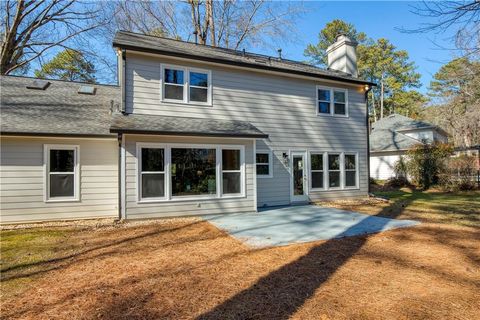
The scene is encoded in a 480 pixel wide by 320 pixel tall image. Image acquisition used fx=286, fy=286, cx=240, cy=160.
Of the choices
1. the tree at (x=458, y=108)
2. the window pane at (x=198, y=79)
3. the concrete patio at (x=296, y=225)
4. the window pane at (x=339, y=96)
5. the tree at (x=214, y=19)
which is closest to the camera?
the concrete patio at (x=296, y=225)

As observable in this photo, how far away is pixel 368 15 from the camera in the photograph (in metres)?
13.0

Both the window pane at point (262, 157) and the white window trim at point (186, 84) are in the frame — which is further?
the window pane at point (262, 157)

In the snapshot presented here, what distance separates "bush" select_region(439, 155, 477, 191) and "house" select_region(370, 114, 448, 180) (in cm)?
358

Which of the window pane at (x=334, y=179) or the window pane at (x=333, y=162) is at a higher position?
the window pane at (x=333, y=162)

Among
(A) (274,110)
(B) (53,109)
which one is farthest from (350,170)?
(B) (53,109)

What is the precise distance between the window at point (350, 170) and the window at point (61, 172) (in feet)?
33.3

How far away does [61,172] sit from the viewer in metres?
8.42

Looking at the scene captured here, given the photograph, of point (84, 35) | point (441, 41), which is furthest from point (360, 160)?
point (84, 35)

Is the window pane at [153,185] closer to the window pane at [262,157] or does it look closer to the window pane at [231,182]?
the window pane at [231,182]

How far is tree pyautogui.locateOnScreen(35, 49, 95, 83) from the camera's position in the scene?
66.1 feet

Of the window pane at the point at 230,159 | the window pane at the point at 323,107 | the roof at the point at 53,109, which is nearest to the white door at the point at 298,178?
the window pane at the point at 323,107

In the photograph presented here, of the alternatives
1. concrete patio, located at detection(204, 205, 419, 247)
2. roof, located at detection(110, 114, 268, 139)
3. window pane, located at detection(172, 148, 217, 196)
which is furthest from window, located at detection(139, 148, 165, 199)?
concrete patio, located at detection(204, 205, 419, 247)

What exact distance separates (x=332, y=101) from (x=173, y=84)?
22.1 ft

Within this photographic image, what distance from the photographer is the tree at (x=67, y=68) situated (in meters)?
20.1
